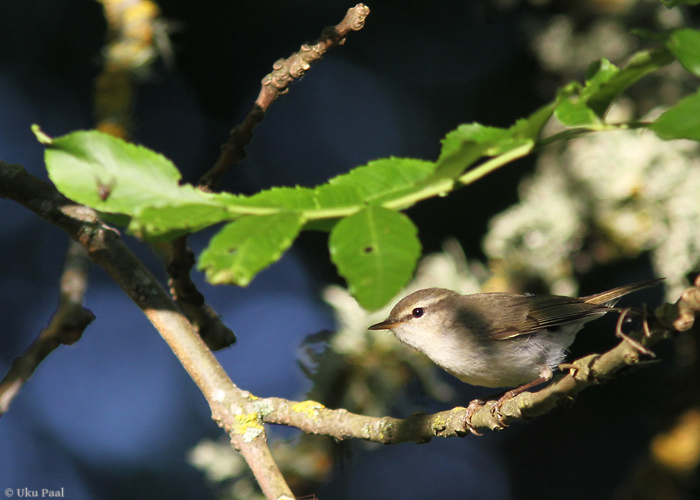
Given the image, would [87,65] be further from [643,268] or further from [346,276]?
[346,276]

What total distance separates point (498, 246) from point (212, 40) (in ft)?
10.8

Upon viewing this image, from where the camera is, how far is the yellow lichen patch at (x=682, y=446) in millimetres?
2619

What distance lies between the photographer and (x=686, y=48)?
63cm

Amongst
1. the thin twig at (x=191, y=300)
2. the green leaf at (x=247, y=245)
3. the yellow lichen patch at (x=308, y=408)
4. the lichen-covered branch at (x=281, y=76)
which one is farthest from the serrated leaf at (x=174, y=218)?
the thin twig at (x=191, y=300)

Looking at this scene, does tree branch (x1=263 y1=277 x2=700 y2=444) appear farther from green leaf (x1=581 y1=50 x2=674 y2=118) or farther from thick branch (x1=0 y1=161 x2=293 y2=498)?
green leaf (x1=581 y1=50 x2=674 y2=118)

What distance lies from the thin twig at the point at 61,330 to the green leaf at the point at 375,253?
1396 millimetres

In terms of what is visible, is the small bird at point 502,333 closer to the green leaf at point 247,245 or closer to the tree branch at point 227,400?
the tree branch at point 227,400

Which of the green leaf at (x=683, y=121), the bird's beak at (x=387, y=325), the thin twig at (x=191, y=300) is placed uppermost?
the thin twig at (x=191, y=300)

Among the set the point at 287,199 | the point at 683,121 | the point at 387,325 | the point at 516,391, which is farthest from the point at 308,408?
the point at 683,121

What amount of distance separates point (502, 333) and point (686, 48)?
1.52 meters

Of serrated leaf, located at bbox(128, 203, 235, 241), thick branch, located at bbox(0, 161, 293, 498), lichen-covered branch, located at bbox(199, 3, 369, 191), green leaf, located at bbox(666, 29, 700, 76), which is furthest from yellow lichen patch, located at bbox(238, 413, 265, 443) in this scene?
green leaf, located at bbox(666, 29, 700, 76)

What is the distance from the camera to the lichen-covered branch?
1208mm

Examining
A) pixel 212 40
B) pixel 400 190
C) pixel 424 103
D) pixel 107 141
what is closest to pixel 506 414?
pixel 400 190

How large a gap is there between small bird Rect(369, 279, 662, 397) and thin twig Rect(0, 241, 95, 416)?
1045mm
